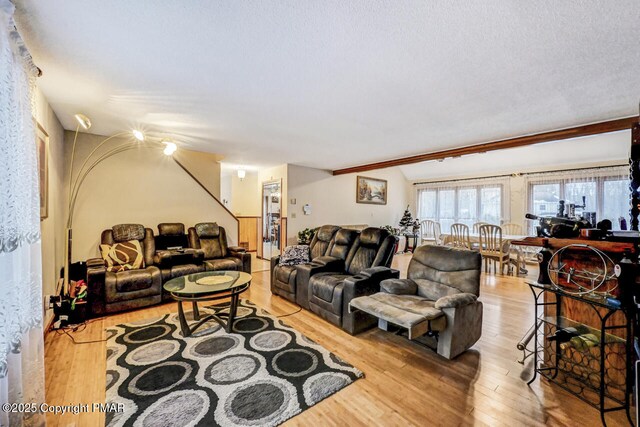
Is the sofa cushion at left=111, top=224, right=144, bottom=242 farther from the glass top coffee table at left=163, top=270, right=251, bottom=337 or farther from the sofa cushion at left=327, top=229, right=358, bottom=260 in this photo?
the sofa cushion at left=327, top=229, right=358, bottom=260

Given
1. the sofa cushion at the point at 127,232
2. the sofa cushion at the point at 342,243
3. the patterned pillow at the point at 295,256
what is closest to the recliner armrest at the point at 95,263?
the sofa cushion at the point at 127,232

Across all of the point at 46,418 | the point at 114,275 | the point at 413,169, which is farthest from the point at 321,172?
the point at 46,418

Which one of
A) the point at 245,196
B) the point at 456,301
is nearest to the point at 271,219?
the point at 245,196

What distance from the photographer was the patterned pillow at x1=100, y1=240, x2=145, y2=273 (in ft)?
11.7

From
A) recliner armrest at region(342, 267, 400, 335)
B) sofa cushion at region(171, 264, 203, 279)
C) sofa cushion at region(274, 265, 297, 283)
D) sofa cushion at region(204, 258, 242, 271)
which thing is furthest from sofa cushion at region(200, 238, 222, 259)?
recliner armrest at region(342, 267, 400, 335)

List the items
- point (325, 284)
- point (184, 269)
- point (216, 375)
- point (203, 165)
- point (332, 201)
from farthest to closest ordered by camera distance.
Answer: point (332, 201)
point (203, 165)
point (184, 269)
point (325, 284)
point (216, 375)

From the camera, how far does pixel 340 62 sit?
1.93 meters

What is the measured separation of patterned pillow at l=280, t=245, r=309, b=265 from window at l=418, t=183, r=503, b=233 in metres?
5.84

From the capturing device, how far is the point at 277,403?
178 cm

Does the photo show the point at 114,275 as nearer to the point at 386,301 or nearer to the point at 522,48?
the point at 386,301

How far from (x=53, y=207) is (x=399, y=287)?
4.20 m

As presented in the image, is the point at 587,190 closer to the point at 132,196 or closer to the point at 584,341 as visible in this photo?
the point at 584,341

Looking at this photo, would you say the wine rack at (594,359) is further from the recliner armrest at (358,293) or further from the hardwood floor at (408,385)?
the recliner armrest at (358,293)

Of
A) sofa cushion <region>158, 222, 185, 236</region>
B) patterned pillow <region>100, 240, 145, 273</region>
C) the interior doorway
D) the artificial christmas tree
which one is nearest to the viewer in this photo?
patterned pillow <region>100, 240, 145, 273</region>
